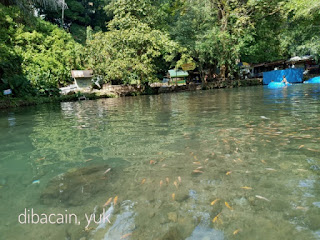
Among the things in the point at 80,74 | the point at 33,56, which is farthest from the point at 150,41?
the point at 33,56

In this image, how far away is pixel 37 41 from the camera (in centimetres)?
2886

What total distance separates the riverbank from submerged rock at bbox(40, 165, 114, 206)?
660 inches

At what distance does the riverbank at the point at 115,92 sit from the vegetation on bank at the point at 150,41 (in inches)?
44.1

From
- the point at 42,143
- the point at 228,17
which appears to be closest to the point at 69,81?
the point at 228,17

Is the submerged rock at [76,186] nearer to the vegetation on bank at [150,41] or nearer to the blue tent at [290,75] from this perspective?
the vegetation on bank at [150,41]

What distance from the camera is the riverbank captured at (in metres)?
17.9

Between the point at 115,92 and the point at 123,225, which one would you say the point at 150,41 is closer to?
the point at 115,92

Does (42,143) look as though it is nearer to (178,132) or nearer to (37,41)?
(178,132)

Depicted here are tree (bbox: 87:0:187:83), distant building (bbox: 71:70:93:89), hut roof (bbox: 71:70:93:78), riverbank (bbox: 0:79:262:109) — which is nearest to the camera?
riverbank (bbox: 0:79:262:109)

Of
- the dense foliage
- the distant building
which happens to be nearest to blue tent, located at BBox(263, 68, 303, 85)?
the distant building

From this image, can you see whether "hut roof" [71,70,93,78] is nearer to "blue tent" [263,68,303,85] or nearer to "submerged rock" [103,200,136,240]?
"blue tent" [263,68,303,85]

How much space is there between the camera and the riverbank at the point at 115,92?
58.6 ft

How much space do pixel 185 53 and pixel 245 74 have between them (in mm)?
14611

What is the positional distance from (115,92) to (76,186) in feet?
71.0
